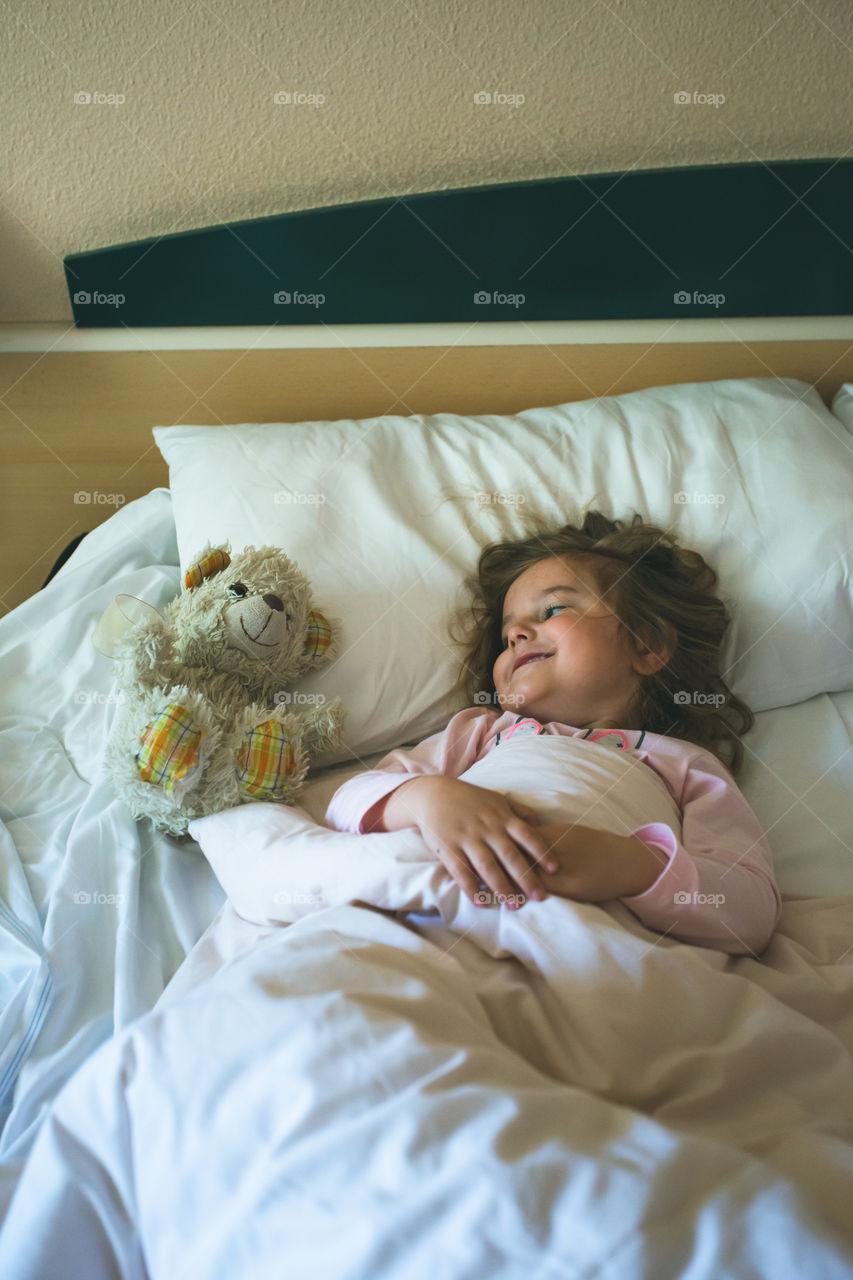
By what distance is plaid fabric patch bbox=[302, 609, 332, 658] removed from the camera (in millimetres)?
1118

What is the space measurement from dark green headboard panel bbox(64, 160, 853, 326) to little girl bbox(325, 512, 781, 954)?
19.9 inches

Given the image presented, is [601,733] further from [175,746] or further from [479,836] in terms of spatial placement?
[175,746]

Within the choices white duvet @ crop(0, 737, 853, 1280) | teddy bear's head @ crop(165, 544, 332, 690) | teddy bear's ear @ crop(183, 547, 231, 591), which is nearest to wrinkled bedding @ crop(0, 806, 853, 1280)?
white duvet @ crop(0, 737, 853, 1280)

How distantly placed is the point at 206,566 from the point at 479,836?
474mm

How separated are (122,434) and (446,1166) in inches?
53.8

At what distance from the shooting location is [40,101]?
139 cm

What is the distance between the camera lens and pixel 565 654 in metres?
1.09

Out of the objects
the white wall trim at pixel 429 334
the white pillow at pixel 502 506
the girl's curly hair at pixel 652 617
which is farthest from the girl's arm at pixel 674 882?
the white wall trim at pixel 429 334

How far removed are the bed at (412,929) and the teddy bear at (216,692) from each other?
0.24ft

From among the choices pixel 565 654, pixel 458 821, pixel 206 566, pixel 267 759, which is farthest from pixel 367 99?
pixel 458 821

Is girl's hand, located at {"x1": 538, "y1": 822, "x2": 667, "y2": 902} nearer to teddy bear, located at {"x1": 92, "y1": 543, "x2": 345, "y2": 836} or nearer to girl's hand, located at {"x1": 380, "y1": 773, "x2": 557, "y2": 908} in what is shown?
girl's hand, located at {"x1": 380, "y1": 773, "x2": 557, "y2": 908}

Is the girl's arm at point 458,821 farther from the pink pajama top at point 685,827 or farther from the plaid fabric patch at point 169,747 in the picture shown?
the plaid fabric patch at point 169,747

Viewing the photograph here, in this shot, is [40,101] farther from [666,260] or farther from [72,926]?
[72,926]

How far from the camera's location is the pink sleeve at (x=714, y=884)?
32.3 inches
